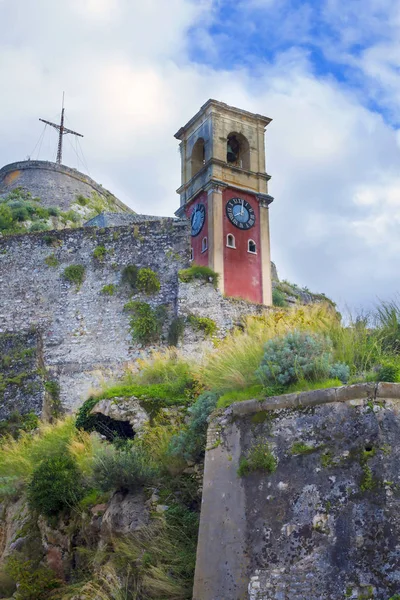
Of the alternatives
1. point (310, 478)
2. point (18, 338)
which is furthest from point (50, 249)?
point (310, 478)

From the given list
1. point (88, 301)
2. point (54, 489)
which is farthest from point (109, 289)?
point (54, 489)

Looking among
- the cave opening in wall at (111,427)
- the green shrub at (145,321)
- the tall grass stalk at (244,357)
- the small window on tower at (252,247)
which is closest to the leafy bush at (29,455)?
the cave opening in wall at (111,427)

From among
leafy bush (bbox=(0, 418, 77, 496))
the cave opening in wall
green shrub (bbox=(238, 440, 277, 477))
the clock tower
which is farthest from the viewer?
the clock tower

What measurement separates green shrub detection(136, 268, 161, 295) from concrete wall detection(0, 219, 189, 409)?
20 cm

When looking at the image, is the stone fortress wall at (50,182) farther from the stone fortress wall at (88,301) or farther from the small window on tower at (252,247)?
the stone fortress wall at (88,301)

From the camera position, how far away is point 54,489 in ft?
40.1

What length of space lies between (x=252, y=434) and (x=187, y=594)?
2.07 metres

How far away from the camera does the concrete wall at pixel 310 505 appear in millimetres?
8141

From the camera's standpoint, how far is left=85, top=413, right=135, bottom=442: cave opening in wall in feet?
43.6

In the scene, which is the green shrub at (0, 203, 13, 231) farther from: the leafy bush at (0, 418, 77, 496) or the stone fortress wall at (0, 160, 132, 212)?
the leafy bush at (0, 418, 77, 496)

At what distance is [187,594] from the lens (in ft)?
30.5

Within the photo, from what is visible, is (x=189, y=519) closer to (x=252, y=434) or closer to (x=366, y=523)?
(x=252, y=434)

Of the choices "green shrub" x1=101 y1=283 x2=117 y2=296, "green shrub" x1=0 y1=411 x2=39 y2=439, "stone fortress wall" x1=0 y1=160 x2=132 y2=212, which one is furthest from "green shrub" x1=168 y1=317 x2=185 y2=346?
"stone fortress wall" x1=0 y1=160 x2=132 y2=212

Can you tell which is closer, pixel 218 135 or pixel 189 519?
pixel 189 519
